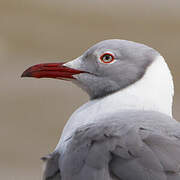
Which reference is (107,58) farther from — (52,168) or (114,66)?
(52,168)

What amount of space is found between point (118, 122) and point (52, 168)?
0.55 feet

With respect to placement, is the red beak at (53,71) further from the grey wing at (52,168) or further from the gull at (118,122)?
the grey wing at (52,168)

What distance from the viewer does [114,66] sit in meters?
1.42

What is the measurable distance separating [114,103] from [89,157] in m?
0.26

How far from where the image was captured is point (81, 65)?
1452mm

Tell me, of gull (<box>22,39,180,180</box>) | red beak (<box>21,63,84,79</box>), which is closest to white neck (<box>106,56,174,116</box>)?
gull (<box>22,39,180,180</box>)

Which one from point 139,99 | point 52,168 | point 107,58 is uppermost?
point 107,58

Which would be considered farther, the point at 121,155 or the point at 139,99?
the point at 139,99

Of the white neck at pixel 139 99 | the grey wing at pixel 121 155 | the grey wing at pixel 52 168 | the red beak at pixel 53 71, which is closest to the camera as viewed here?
the grey wing at pixel 121 155

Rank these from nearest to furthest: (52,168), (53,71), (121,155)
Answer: (121,155) → (52,168) → (53,71)

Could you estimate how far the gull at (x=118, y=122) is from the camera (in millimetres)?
1069

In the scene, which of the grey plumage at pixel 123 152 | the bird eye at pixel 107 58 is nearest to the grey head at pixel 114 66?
the bird eye at pixel 107 58

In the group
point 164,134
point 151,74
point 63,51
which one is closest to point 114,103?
point 151,74

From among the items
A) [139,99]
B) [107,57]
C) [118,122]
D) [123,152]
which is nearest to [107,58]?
[107,57]
